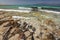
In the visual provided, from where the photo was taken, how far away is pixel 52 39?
1.10 m

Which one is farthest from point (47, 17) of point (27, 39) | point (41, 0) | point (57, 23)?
point (27, 39)

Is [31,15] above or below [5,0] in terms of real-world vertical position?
below

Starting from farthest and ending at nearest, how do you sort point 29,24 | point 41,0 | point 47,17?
point 41,0
point 47,17
point 29,24

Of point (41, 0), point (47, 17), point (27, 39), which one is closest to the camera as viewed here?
point (27, 39)

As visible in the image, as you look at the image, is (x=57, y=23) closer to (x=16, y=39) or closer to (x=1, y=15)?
(x=16, y=39)

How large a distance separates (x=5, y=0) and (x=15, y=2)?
14 centimetres

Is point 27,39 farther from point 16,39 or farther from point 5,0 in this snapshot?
point 5,0

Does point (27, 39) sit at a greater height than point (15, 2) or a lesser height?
lesser

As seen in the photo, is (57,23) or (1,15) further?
(1,15)

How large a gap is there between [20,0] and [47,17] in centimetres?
47

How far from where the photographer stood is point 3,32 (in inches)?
46.4

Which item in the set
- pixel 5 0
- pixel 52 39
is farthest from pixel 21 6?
pixel 52 39

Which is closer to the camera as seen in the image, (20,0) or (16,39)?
(16,39)

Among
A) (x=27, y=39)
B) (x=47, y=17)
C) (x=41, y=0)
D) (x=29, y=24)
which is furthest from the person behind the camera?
(x=41, y=0)
